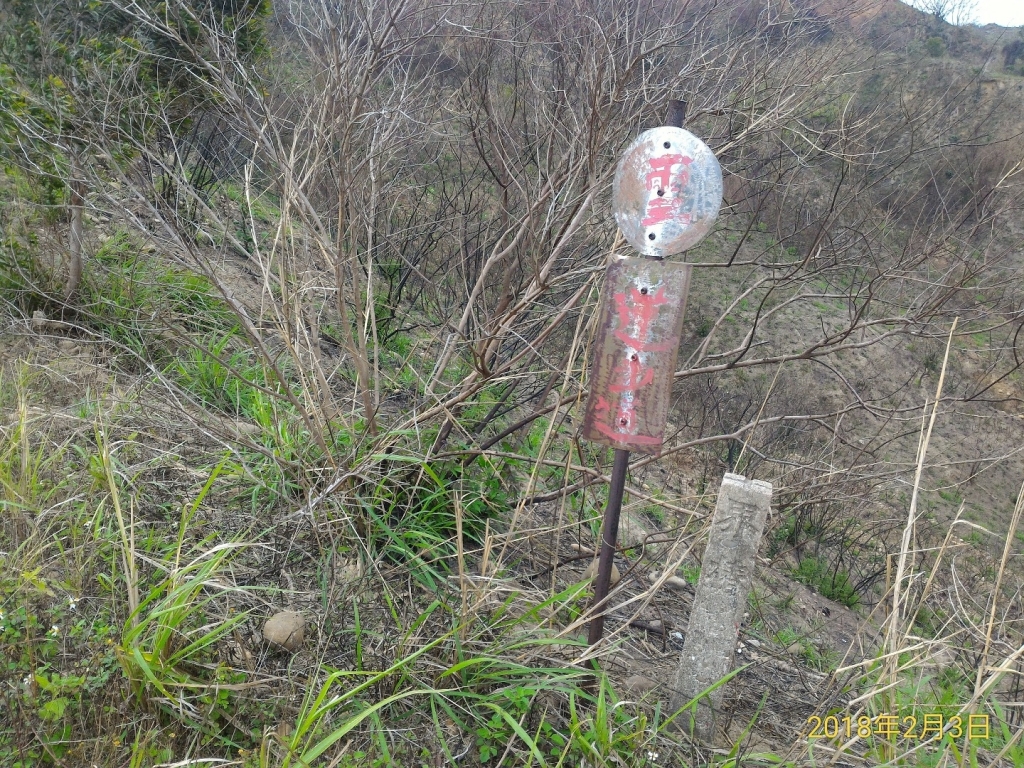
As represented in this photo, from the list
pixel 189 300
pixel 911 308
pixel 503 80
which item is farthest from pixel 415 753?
pixel 503 80

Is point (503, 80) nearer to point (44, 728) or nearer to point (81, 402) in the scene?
point (81, 402)

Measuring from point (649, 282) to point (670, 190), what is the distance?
0.81 ft

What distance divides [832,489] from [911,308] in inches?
36.3

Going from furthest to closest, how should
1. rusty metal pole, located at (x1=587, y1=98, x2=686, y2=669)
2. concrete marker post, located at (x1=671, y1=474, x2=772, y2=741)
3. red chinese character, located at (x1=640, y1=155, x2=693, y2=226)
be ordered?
concrete marker post, located at (x1=671, y1=474, x2=772, y2=741)
rusty metal pole, located at (x1=587, y1=98, x2=686, y2=669)
red chinese character, located at (x1=640, y1=155, x2=693, y2=226)

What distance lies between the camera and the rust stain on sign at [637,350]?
197 centimetres

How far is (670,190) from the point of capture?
1.94 m

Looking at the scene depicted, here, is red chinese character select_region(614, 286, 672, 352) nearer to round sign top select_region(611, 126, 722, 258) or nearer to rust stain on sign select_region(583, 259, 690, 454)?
rust stain on sign select_region(583, 259, 690, 454)

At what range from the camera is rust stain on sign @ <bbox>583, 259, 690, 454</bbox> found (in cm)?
197
